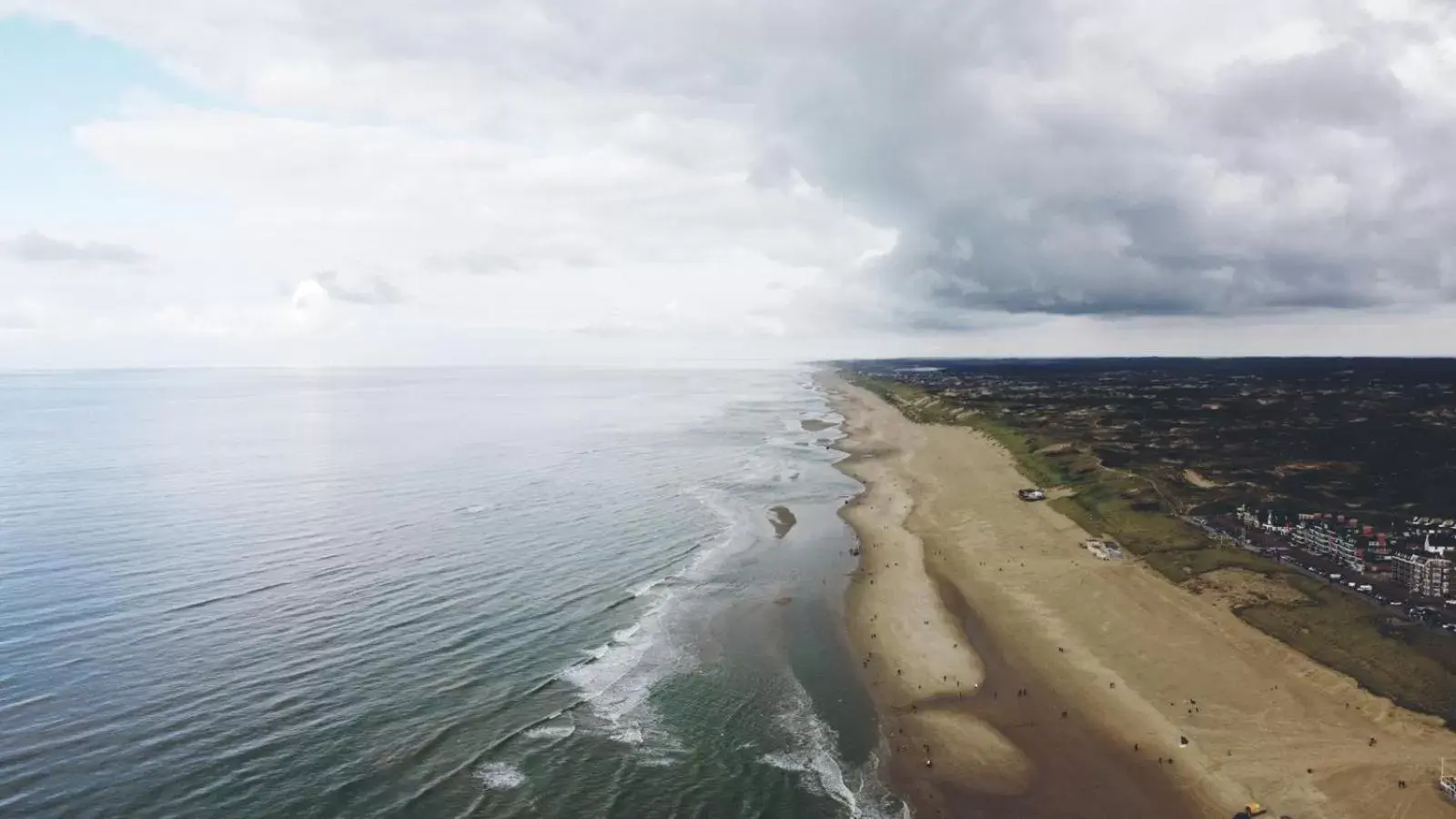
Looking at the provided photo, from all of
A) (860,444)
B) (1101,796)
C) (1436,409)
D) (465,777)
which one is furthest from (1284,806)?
(1436,409)

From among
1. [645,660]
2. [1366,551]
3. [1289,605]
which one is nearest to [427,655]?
[645,660]

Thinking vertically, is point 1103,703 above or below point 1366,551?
below

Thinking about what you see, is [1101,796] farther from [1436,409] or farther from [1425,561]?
[1436,409]

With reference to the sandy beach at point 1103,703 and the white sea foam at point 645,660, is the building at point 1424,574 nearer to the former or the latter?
the sandy beach at point 1103,703

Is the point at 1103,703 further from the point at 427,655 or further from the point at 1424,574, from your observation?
the point at 427,655

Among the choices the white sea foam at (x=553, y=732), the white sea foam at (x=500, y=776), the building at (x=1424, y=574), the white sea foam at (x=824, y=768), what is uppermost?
the building at (x=1424, y=574)

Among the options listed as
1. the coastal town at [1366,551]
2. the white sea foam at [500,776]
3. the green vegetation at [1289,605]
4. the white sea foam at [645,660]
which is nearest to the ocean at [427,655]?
the white sea foam at [500,776]
